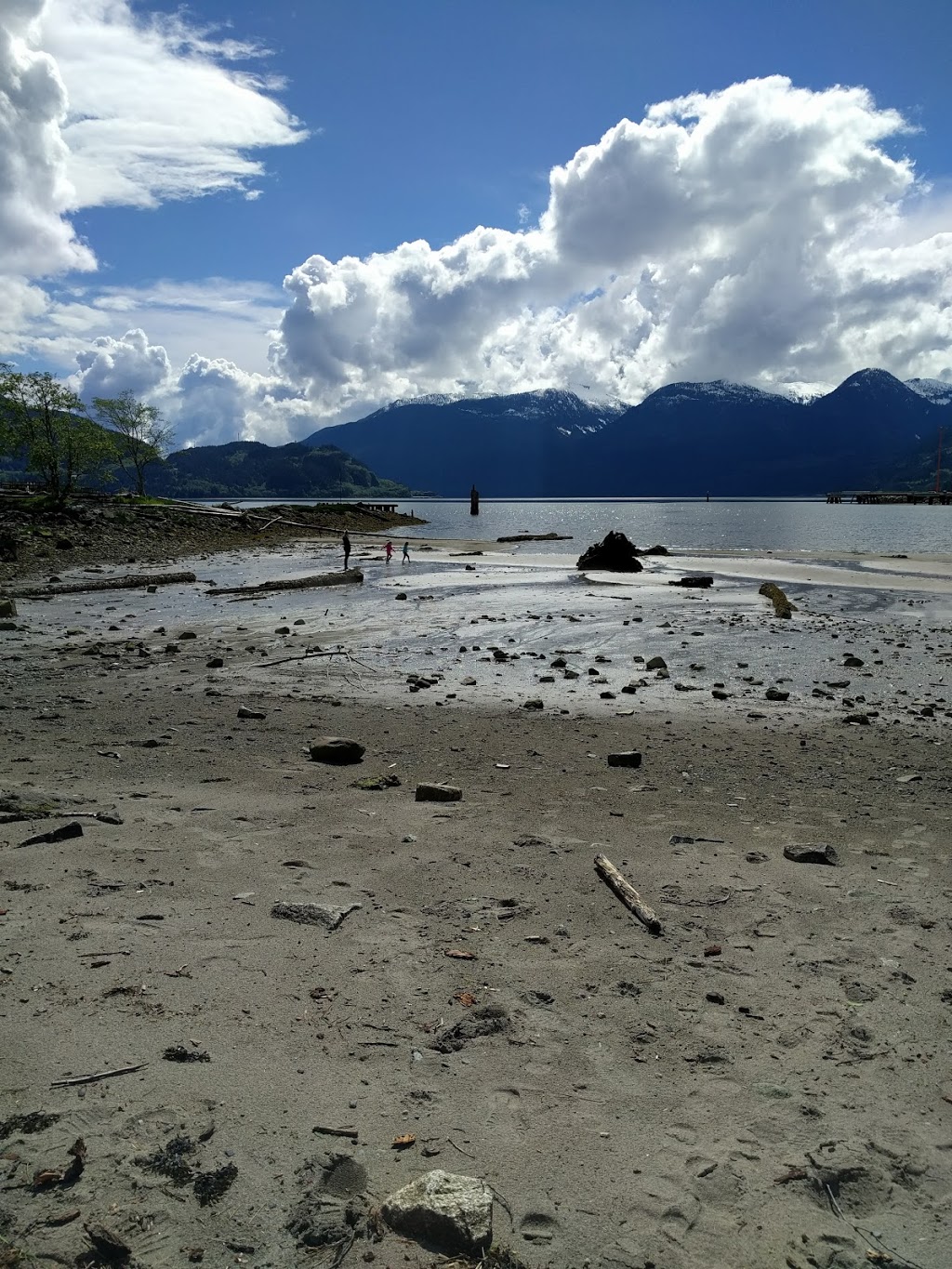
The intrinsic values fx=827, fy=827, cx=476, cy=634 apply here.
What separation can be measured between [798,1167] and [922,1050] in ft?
4.49

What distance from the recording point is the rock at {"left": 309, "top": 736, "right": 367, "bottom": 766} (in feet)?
34.2

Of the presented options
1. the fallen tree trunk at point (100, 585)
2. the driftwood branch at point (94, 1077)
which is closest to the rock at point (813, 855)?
the driftwood branch at point (94, 1077)

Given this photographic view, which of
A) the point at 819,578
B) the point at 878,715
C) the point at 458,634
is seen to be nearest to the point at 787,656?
the point at 878,715

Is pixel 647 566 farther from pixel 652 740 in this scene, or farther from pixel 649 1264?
pixel 649 1264

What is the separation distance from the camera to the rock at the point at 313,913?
19.4ft

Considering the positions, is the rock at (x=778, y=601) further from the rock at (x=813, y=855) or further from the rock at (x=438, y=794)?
the rock at (x=438, y=794)

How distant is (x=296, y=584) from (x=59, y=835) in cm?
2823

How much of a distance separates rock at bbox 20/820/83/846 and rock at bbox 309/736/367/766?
11.7 feet

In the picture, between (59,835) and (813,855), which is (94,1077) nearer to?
(59,835)

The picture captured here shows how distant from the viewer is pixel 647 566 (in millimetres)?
48562

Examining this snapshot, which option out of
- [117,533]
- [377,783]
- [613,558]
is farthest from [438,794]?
[117,533]

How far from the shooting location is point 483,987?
522cm

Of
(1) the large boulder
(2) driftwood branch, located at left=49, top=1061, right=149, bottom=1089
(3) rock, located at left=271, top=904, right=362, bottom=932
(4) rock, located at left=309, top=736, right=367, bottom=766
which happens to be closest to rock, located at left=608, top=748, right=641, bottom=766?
(4) rock, located at left=309, top=736, right=367, bottom=766

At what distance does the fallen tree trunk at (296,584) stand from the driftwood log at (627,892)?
2652 centimetres
